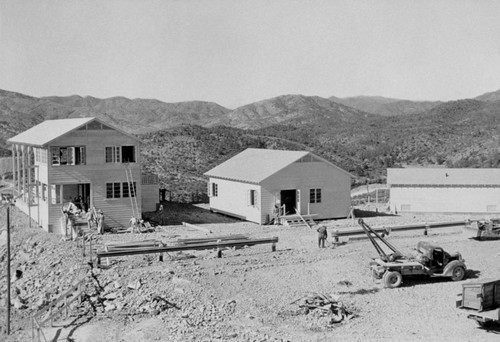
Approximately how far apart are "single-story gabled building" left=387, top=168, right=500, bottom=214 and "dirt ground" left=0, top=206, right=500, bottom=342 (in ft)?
37.8

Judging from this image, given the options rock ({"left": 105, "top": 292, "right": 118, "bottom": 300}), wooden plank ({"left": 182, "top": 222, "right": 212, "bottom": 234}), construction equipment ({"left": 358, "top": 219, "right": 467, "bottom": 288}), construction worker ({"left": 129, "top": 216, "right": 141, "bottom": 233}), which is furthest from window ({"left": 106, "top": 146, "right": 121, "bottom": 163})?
construction equipment ({"left": 358, "top": 219, "right": 467, "bottom": 288})

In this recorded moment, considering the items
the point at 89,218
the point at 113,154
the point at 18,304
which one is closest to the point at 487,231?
the point at 113,154

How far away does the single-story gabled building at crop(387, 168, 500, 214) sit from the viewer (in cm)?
4338

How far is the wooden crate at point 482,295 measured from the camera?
1966cm

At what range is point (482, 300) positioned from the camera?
64.6 ft

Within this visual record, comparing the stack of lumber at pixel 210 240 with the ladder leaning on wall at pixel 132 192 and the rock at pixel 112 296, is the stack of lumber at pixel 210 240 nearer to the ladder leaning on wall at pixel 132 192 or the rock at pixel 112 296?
the rock at pixel 112 296

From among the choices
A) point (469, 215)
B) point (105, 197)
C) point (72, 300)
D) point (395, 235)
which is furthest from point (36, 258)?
point (469, 215)

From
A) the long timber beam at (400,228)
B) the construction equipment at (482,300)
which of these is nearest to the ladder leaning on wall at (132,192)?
the long timber beam at (400,228)

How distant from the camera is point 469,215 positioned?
4322cm

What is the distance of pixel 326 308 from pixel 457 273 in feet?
20.6

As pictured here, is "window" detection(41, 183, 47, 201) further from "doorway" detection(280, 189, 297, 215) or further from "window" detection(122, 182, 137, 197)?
"doorway" detection(280, 189, 297, 215)

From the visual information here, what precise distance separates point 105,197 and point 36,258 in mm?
6235

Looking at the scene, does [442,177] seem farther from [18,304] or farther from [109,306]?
[18,304]

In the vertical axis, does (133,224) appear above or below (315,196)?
below
